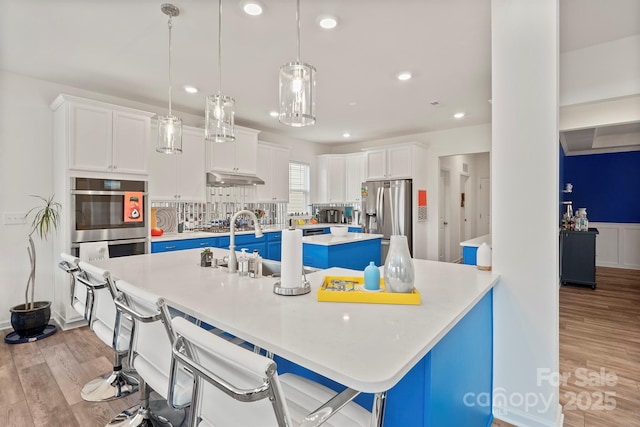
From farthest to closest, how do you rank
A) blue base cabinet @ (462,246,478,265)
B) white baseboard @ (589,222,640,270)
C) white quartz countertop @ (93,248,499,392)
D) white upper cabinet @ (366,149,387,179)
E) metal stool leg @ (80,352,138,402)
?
white baseboard @ (589,222,640,270) < white upper cabinet @ (366,149,387,179) < blue base cabinet @ (462,246,478,265) < metal stool leg @ (80,352,138,402) < white quartz countertop @ (93,248,499,392)

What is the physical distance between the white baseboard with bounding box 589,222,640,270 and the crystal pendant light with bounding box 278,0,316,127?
7717mm

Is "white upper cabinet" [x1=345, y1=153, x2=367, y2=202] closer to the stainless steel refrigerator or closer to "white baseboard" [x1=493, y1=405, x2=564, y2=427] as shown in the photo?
the stainless steel refrigerator

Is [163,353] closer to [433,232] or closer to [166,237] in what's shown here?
[166,237]

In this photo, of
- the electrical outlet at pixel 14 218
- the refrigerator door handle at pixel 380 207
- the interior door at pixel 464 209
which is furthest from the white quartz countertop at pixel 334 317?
the interior door at pixel 464 209

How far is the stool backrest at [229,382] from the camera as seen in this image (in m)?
0.74

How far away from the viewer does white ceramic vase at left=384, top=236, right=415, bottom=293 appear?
1.38 m

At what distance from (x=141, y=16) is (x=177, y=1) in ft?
1.28

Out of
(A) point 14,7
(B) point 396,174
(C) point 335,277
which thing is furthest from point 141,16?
(B) point 396,174

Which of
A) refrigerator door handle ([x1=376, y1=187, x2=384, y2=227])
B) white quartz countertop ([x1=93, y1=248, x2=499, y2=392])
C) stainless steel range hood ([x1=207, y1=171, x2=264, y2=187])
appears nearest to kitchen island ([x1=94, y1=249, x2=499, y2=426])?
white quartz countertop ([x1=93, y1=248, x2=499, y2=392])

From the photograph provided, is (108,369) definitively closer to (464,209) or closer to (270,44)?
(270,44)

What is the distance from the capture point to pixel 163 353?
1.31 m

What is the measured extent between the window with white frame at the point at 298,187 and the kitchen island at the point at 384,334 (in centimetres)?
479

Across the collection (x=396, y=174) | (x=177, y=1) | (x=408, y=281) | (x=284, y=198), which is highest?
(x=177, y=1)

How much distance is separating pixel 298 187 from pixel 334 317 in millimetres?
5668
